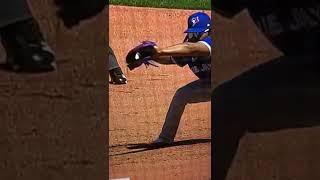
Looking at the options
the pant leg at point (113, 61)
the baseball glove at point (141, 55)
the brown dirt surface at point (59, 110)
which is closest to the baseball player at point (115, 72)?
the pant leg at point (113, 61)

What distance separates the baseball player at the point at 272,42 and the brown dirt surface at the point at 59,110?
0.95 m

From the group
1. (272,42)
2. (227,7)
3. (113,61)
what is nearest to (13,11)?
(227,7)

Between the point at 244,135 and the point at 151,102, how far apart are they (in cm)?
197

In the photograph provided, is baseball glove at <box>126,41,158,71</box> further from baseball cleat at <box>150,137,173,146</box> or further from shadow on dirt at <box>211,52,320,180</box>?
shadow on dirt at <box>211,52,320,180</box>

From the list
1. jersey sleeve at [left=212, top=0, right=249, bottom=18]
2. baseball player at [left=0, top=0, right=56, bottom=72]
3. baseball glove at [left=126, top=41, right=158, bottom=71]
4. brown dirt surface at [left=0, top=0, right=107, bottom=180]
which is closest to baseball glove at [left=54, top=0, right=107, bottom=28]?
brown dirt surface at [left=0, top=0, right=107, bottom=180]

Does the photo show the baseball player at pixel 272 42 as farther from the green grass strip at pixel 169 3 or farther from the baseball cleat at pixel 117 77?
the green grass strip at pixel 169 3

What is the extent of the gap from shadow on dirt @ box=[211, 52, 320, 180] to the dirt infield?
176cm

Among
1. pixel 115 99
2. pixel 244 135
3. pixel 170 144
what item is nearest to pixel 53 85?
pixel 244 135

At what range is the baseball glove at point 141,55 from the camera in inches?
261

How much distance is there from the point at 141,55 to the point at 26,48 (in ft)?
8.80

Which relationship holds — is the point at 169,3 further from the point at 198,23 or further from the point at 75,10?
the point at 75,10

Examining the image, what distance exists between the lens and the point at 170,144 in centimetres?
686

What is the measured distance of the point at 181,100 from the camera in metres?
6.97

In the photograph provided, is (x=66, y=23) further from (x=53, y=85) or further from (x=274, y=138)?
(x=274, y=138)
